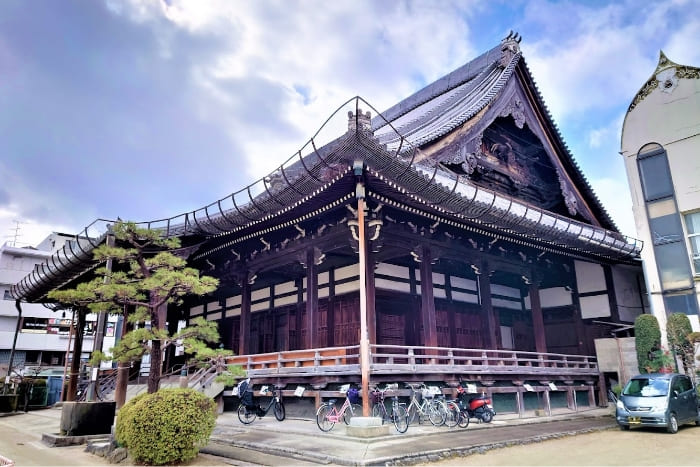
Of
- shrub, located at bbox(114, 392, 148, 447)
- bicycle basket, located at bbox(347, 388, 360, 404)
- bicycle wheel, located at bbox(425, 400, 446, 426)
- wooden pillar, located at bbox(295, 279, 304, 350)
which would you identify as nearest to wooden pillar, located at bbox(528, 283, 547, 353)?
bicycle wheel, located at bbox(425, 400, 446, 426)

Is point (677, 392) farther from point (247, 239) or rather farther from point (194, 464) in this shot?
point (247, 239)

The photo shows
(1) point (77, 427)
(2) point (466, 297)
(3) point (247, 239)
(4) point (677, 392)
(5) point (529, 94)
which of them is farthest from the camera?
(5) point (529, 94)

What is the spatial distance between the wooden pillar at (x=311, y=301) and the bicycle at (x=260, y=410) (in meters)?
1.70

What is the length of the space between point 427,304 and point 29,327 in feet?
134

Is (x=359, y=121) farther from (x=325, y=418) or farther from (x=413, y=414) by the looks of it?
(x=413, y=414)

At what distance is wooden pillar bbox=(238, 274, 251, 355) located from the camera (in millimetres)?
17547

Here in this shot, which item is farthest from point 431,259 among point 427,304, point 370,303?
point 370,303

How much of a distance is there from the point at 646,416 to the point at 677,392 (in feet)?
4.46

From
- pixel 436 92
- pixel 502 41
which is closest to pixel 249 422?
pixel 502 41

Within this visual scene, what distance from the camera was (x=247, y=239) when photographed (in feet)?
55.9

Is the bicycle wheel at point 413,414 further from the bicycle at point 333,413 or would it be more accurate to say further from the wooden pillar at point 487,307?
the wooden pillar at point 487,307

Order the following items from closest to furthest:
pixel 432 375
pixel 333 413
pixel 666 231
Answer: pixel 333 413, pixel 432 375, pixel 666 231

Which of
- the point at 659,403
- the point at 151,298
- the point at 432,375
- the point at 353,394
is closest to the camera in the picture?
the point at 151,298

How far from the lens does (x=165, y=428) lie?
7973mm
